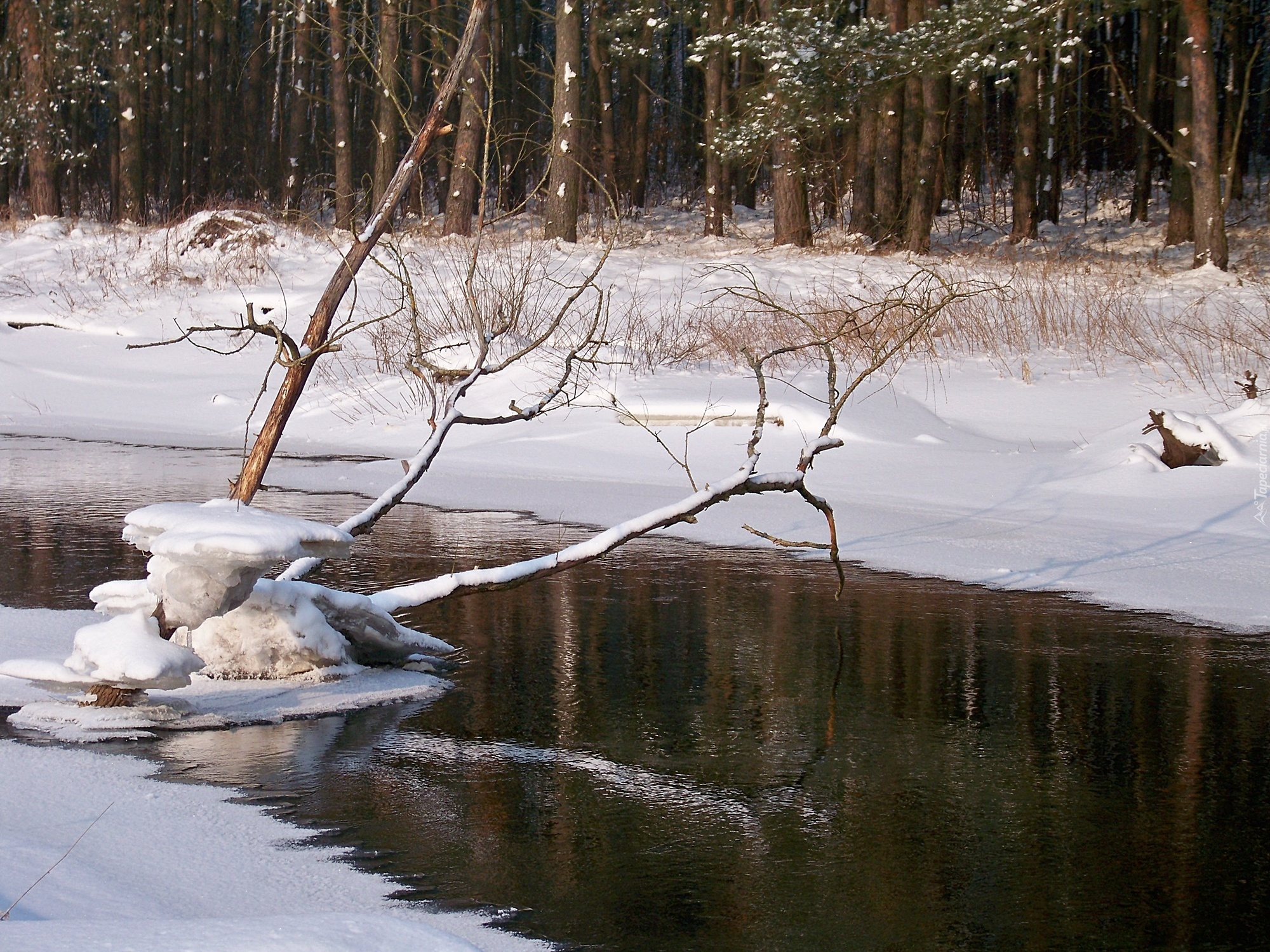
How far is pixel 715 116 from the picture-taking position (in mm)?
21734

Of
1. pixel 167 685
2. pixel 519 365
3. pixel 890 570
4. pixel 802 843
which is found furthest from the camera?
pixel 519 365

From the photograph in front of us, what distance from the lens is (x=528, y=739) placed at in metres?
3.95

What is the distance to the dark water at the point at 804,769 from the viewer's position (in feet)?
9.36

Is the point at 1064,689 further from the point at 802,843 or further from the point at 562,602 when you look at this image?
the point at 562,602

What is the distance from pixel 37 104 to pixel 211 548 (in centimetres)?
2124

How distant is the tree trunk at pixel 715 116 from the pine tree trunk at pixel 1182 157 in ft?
20.9

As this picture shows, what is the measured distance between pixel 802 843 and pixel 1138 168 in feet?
80.9

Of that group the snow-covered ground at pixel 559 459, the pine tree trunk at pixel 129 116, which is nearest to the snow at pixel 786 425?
the snow-covered ground at pixel 559 459

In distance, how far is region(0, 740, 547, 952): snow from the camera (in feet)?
6.69

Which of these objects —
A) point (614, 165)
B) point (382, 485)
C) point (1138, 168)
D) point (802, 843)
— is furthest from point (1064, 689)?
point (614, 165)

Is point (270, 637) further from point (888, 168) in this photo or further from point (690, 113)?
point (690, 113)

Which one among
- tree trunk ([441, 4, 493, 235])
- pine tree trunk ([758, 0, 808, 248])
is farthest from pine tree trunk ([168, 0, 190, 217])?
pine tree trunk ([758, 0, 808, 248])

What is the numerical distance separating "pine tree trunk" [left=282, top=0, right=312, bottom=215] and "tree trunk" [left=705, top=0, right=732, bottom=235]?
6856mm

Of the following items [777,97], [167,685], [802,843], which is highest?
[777,97]
